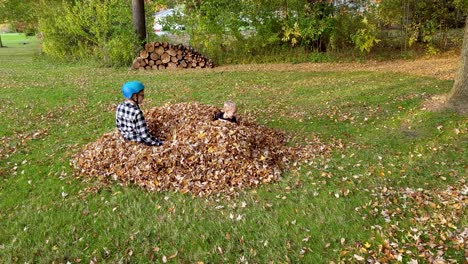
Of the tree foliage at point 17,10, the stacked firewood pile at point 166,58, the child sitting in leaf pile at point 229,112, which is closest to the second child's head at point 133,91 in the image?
the child sitting in leaf pile at point 229,112

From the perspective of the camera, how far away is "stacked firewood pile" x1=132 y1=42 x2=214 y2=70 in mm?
15273

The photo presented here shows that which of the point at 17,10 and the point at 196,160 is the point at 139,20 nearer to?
the point at 196,160

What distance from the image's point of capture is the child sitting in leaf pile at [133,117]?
5477 mm

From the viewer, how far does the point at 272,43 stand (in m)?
16.4

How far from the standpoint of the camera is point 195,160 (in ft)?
17.0

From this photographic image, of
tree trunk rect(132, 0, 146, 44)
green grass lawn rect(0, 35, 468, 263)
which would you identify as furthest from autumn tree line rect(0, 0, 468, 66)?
green grass lawn rect(0, 35, 468, 263)

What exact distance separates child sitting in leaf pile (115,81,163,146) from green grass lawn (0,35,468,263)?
0.91 metres

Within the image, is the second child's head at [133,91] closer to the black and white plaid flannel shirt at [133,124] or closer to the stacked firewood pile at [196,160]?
the black and white plaid flannel shirt at [133,124]

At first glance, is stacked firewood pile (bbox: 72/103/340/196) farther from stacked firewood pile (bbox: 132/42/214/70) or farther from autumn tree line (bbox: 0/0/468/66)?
autumn tree line (bbox: 0/0/468/66)

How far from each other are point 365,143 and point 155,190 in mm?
3770

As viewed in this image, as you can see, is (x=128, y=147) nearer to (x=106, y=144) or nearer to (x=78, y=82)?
(x=106, y=144)

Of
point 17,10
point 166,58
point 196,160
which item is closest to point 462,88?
point 196,160

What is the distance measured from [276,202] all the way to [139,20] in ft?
43.8

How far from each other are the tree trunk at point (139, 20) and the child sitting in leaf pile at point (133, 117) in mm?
11024
